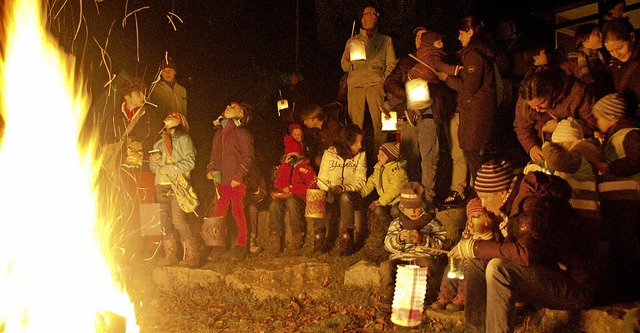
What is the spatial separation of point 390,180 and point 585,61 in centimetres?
281

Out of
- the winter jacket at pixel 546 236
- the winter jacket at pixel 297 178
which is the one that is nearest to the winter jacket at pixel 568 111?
the winter jacket at pixel 546 236

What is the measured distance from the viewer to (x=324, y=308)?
288 inches

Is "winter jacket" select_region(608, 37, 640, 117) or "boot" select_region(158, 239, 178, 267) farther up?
"winter jacket" select_region(608, 37, 640, 117)

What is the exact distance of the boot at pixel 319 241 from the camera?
8273 millimetres

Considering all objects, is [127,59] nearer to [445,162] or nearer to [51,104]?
[51,104]

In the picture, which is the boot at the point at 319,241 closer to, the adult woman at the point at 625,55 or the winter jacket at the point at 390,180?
the winter jacket at the point at 390,180

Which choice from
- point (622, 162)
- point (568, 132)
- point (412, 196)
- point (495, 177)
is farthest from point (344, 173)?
point (622, 162)

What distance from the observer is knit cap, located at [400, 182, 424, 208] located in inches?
259

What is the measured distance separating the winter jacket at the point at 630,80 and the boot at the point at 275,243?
5.06 m

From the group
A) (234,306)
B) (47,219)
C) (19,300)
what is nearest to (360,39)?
(234,306)

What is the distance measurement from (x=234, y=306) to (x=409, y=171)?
3087 mm

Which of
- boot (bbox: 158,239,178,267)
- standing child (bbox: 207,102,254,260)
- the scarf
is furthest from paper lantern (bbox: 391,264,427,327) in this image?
boot (bbox: 158,239,178,267)

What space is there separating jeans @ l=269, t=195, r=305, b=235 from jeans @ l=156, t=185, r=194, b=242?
1.34 meters

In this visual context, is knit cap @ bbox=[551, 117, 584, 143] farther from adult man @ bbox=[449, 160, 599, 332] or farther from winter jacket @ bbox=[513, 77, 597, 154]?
adult man @ bbox=[449, 160, 599, 332]
